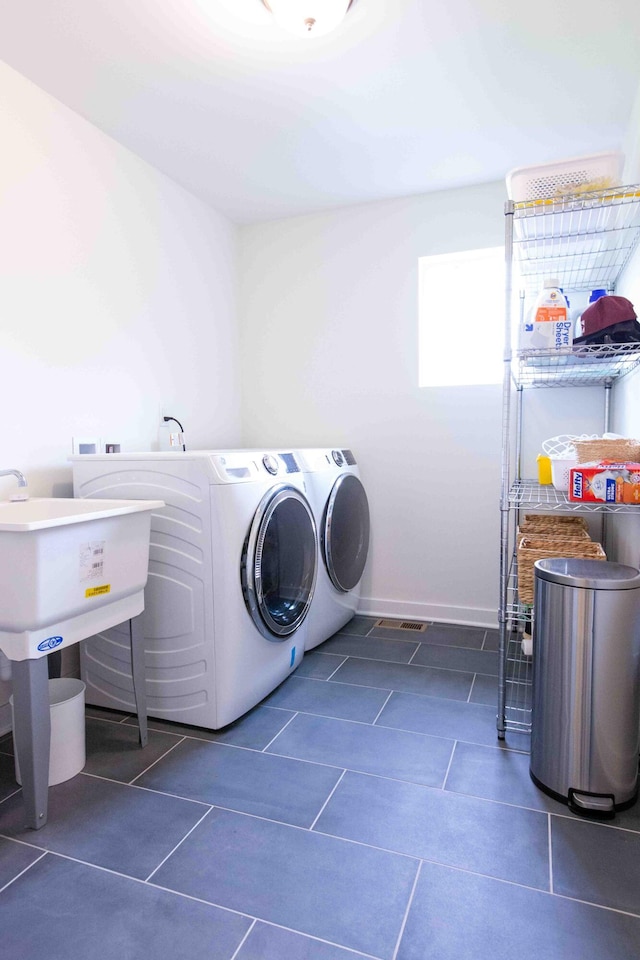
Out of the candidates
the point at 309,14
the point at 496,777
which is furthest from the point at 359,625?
the point at 309,14

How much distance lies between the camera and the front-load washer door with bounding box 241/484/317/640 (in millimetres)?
1857

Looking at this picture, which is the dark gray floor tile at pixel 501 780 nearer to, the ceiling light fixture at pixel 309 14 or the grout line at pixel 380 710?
the grout line at pixel 380 710

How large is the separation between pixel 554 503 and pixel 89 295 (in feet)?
6.26

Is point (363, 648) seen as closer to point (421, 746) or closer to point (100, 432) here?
point (421, 746)

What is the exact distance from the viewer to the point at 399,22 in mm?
1718

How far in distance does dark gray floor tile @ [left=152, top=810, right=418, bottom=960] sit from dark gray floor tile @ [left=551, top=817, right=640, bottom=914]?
34 cm

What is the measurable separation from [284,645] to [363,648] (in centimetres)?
59

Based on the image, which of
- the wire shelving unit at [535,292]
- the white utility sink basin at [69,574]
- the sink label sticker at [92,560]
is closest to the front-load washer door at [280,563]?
the white utility sink basin at [69,574]

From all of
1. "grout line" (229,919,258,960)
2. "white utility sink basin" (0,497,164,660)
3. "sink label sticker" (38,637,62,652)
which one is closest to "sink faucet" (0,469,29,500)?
"white utility sink basin" (0,497,164,660)

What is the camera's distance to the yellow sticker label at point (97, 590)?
1511 mm

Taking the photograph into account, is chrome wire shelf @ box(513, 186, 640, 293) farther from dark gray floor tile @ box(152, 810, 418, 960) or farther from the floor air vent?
dark gray floor tile @ box(152, 810, 418, 960)

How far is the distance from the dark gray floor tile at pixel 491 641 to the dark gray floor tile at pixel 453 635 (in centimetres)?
2

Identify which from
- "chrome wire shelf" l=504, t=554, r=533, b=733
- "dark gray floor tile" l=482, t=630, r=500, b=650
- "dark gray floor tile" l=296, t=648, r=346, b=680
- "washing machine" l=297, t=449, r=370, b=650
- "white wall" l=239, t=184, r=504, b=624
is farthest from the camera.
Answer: "white wall" l=239, t=184, r=504, b=624

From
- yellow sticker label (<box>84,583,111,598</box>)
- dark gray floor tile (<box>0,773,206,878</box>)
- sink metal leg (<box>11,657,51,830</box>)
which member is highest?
yellow sticker label (<box>84,583,111,598</box>)
